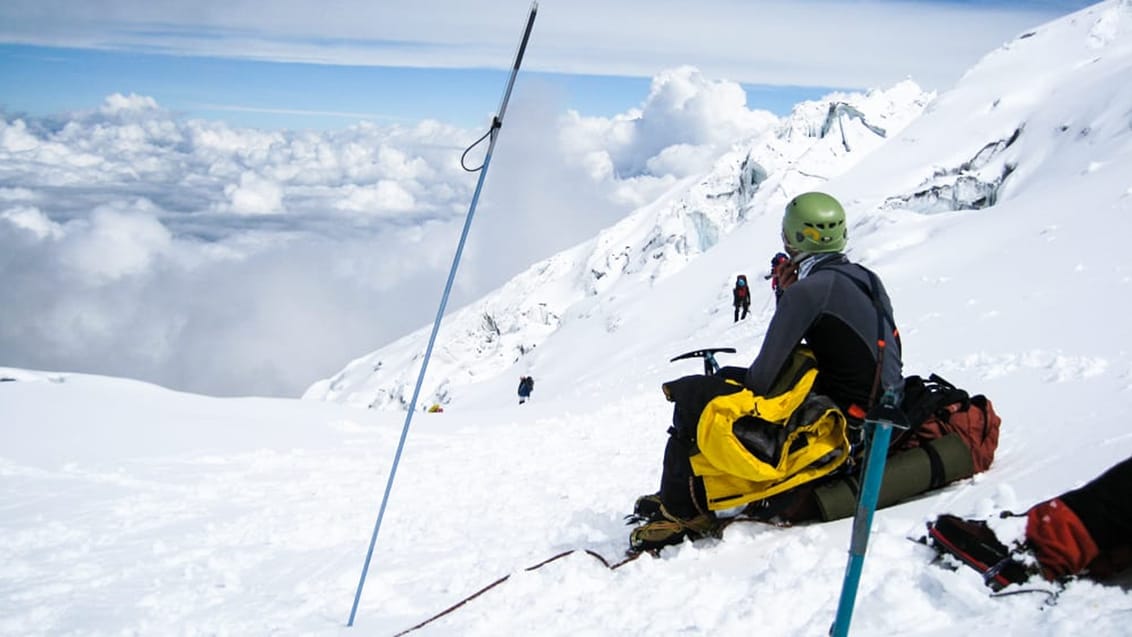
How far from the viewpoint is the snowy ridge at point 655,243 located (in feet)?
235

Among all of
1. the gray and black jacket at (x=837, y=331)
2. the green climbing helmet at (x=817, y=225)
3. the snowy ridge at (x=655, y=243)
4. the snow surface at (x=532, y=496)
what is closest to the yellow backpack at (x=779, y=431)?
the gray and black jacket at (x=837, y=331)

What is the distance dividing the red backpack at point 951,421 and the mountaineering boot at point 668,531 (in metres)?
1.20

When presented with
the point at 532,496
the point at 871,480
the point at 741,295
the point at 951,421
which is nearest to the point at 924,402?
the point at 951,421

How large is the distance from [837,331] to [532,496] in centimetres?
419

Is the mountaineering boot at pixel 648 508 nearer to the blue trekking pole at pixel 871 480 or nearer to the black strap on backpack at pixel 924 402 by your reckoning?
the black strap on backpack at pixel 924 402

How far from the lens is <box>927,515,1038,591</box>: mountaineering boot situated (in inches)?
115

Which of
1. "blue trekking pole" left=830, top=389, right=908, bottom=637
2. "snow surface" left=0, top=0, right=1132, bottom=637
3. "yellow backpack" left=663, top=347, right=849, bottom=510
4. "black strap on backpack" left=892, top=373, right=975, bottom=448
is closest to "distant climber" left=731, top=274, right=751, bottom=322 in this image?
"snow surface" left=0, top=0, right=1132, bottom=637

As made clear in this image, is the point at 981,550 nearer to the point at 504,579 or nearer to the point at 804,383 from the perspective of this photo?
the point at 804,383

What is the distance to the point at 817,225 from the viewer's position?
4.31 metres

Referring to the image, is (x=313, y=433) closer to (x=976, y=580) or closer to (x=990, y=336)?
(x=990, y=336)

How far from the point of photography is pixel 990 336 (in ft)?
29.7

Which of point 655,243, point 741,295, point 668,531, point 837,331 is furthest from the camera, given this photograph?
point 655,243

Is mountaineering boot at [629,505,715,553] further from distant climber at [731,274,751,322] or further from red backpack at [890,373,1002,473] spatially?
distant climber at [731,274,751,322]

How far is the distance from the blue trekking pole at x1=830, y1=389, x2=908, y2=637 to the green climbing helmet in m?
2.12
